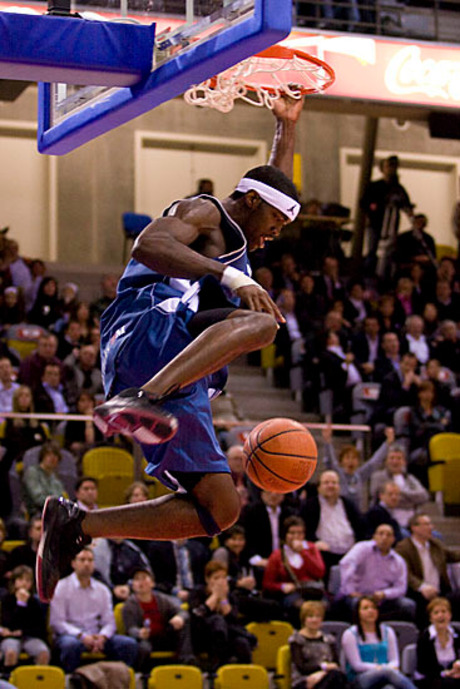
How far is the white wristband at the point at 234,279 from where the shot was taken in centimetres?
494

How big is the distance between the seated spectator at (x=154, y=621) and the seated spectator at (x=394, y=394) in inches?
165

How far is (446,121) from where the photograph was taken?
52.6 feet

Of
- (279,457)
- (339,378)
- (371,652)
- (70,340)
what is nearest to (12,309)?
(70,340)

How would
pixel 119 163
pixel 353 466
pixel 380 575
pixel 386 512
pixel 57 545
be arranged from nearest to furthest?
1. pixel 57 545
2. pixel 380 575
3. pixel 386 512
4. pixel 353 466
5. pixel 119 163

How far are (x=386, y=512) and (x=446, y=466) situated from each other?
172cm

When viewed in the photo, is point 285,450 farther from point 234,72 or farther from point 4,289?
point 4,289

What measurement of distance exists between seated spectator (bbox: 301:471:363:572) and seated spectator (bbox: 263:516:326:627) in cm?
48

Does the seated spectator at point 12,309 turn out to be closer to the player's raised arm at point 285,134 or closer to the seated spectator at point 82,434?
the seated spectator at point 82,434

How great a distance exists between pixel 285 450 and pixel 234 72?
184 cm

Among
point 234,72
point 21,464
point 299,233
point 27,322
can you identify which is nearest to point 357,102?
point 299,233

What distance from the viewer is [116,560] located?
10469 mm

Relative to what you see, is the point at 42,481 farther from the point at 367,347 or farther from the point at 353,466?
the point at 367,347

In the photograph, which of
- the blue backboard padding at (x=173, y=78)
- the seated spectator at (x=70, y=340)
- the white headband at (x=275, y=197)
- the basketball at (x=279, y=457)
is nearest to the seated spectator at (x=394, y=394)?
the seated spectator at (x=70, y=340)

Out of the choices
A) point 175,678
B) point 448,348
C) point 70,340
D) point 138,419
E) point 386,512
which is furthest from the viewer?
point 448,348
